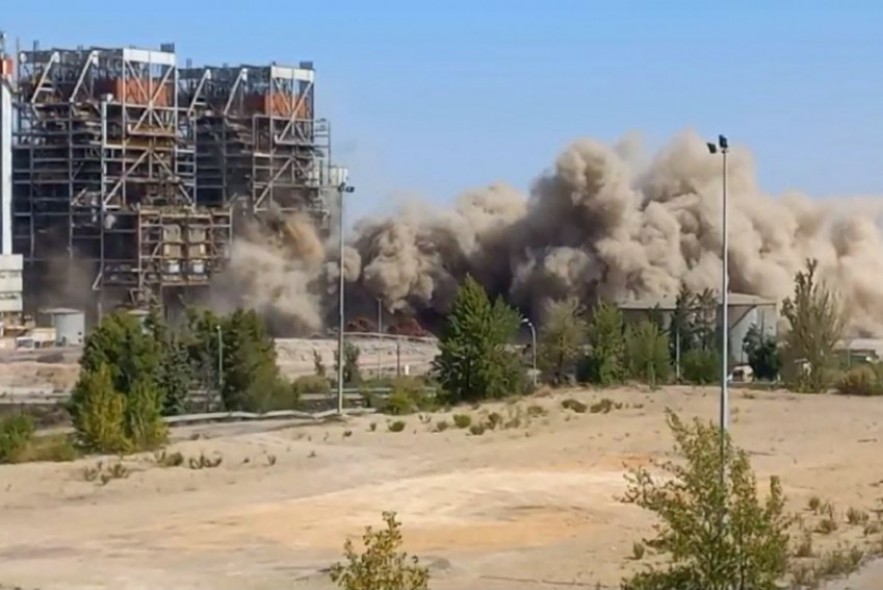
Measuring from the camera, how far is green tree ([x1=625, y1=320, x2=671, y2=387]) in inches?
2089

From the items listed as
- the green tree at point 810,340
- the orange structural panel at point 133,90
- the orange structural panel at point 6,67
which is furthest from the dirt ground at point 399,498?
the orange structural panel at point 6,67

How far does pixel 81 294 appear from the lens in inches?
2987

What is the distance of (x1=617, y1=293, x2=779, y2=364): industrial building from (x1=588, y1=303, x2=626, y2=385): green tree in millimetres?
9777

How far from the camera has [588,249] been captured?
7781cm

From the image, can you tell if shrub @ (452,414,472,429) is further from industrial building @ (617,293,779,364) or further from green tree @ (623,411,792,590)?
green tree @ (623,411,792,590)

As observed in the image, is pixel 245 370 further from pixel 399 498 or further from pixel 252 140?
pixel 252 140

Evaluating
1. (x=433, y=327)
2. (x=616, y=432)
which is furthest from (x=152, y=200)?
(x=616, y=432)

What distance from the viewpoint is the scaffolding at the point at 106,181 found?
73438 mm

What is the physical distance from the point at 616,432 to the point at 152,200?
4113cm

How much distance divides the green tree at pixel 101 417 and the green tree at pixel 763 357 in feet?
94.6

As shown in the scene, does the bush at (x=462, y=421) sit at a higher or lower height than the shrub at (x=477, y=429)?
higher

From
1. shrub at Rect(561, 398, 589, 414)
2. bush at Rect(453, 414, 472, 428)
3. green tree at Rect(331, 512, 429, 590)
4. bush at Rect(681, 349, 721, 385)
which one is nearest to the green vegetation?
bush at Rect(453, 414, 472, 428)

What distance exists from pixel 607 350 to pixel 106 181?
3062 cm

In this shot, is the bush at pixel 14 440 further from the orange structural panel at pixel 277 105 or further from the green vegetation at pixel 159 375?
the orange structural panel at pixel 277 105
